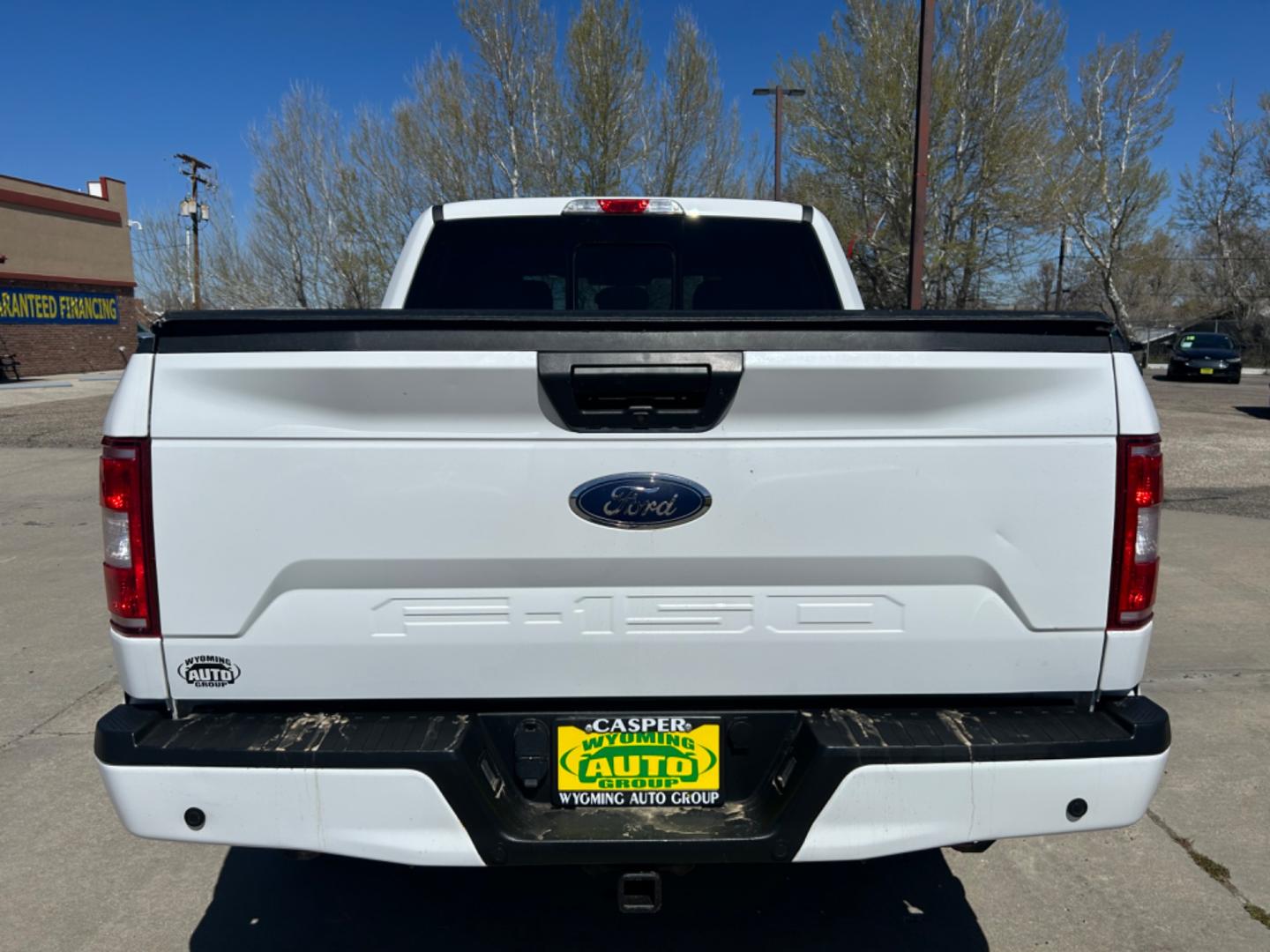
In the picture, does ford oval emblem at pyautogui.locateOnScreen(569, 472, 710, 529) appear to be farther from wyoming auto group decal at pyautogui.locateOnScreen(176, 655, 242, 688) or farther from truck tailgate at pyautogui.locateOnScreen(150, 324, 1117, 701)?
wyoming auto group decal at pyautogui.locateOnScreen(176, 655, 242, 688)

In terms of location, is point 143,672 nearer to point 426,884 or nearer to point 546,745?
point 546,745

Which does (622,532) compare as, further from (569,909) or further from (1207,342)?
(1207,342)

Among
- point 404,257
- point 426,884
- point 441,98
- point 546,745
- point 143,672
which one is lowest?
point 426,884

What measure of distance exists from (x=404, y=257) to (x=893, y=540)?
2.50 metres

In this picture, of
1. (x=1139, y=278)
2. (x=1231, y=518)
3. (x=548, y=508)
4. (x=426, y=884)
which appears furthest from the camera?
(x=1139, y=278)

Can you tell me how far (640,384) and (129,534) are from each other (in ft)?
3.80

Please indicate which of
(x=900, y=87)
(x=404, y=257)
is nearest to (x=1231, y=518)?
(x=404, y=257)

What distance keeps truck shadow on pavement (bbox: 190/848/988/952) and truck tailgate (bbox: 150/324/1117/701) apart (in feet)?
3.71

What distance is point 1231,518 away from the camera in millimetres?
9047

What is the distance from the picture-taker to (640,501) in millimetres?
2176

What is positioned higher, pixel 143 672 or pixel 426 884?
pixel 143 672

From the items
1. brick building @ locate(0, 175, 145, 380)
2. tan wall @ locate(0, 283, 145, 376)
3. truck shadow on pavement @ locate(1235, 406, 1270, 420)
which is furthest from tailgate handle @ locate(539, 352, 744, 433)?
brick building @ locate(0, 175, 145, 380)

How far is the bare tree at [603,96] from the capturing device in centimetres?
2461

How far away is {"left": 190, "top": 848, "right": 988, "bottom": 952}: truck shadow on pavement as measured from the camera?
9.71ft
